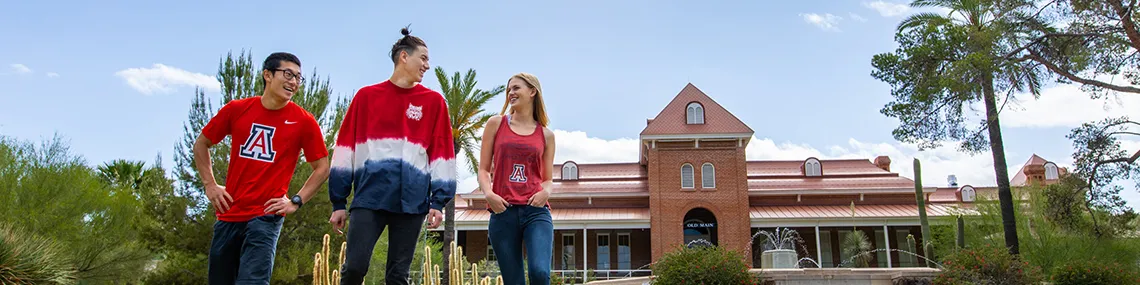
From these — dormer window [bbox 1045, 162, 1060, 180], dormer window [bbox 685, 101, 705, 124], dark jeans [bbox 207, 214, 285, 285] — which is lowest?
dark jeans [bbox 207, 214, 285, 285]

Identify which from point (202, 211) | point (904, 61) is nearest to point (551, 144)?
point (904, 61)

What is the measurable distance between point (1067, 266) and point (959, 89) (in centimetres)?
506

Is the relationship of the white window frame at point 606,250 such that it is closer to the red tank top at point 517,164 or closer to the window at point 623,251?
the window at point 623,251

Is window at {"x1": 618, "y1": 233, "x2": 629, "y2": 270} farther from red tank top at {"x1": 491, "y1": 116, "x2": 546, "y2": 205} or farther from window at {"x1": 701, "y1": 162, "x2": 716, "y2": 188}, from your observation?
red tank top at {"x1": 491, "y1": 116, "x2": 546, "y2": 205}

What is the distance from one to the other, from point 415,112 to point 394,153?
0.27m

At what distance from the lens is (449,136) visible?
3861 mm

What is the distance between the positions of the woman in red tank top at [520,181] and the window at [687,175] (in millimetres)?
28060

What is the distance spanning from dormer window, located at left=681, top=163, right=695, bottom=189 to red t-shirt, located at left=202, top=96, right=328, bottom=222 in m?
28.8

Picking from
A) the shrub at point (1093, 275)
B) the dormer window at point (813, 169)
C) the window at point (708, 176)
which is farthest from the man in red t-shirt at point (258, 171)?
the dormer window at point (813, 169)

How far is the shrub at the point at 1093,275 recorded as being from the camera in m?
14.4

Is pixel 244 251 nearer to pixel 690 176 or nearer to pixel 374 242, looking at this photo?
pixel 374 242

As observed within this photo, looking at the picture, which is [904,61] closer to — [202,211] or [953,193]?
[202,211]

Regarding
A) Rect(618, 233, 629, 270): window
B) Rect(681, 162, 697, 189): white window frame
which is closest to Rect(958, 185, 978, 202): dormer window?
Rect(681, 162, 697, 189): white window frame

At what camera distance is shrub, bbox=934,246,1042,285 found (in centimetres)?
1409
